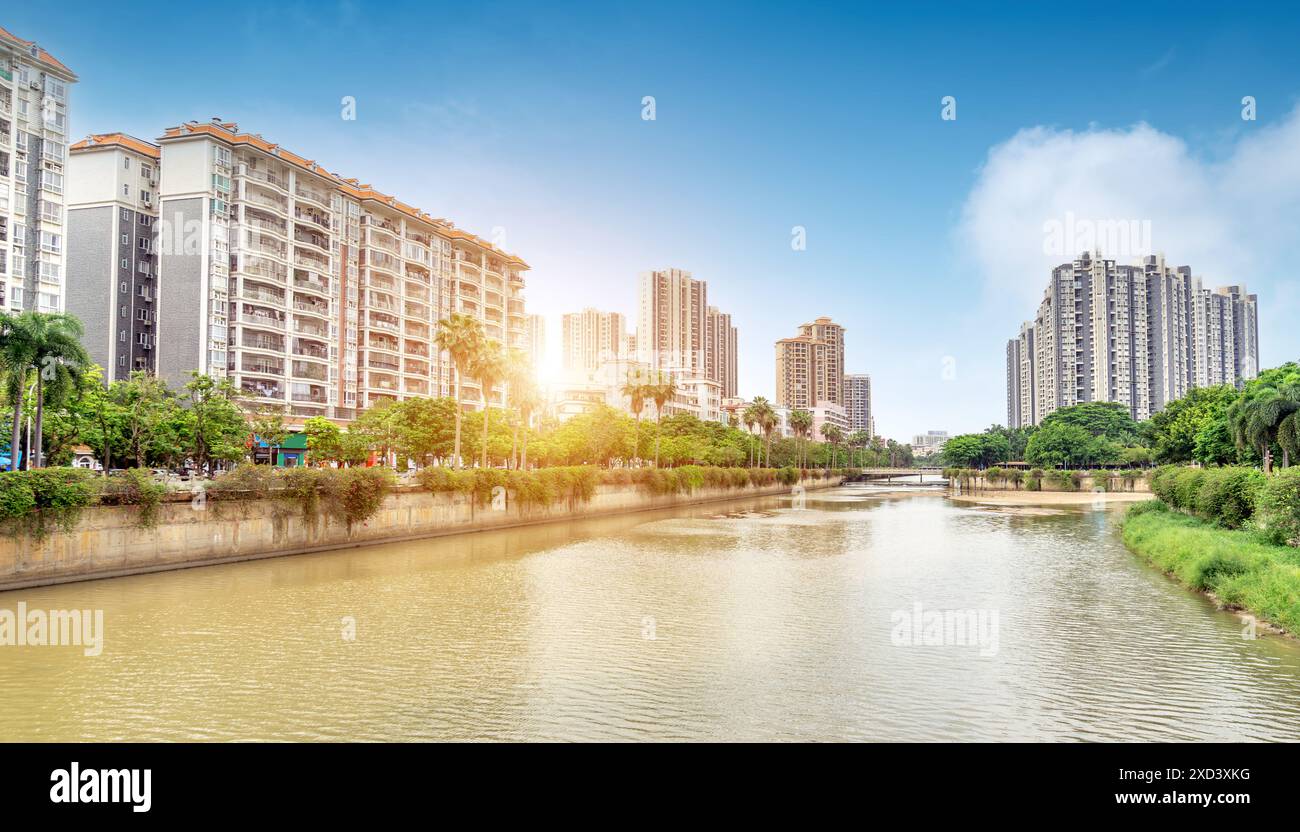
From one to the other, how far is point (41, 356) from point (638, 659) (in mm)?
26030

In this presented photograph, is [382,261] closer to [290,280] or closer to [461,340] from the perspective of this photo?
[290,280]

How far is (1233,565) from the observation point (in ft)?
77.8

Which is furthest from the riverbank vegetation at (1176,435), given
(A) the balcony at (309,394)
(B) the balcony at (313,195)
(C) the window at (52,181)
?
(C) the window at (52,181)

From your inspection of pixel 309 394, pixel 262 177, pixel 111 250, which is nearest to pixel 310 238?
pixel 262 177

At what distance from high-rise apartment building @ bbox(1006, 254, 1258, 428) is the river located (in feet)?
575

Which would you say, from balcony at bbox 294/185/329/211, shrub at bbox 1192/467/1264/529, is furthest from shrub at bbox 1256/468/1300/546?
balcony at bbox 294/185/329/211

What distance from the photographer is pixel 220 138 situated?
75688 millimetres

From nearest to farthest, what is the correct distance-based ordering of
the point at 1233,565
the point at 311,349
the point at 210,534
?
the point at 1233,565, the point at 210,534, the point at 311,349

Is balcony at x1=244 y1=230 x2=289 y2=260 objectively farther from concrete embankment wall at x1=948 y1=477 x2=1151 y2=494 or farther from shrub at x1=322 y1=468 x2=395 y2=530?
concrete embankment wall at x1=948 y1=477 x2=1151 y2=494

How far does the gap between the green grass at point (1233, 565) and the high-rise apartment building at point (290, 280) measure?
64286 mm

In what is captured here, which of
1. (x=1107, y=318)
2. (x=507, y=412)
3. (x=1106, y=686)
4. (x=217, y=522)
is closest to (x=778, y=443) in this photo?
(x=507, y=412)

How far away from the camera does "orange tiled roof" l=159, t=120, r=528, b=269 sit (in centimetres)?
7606
